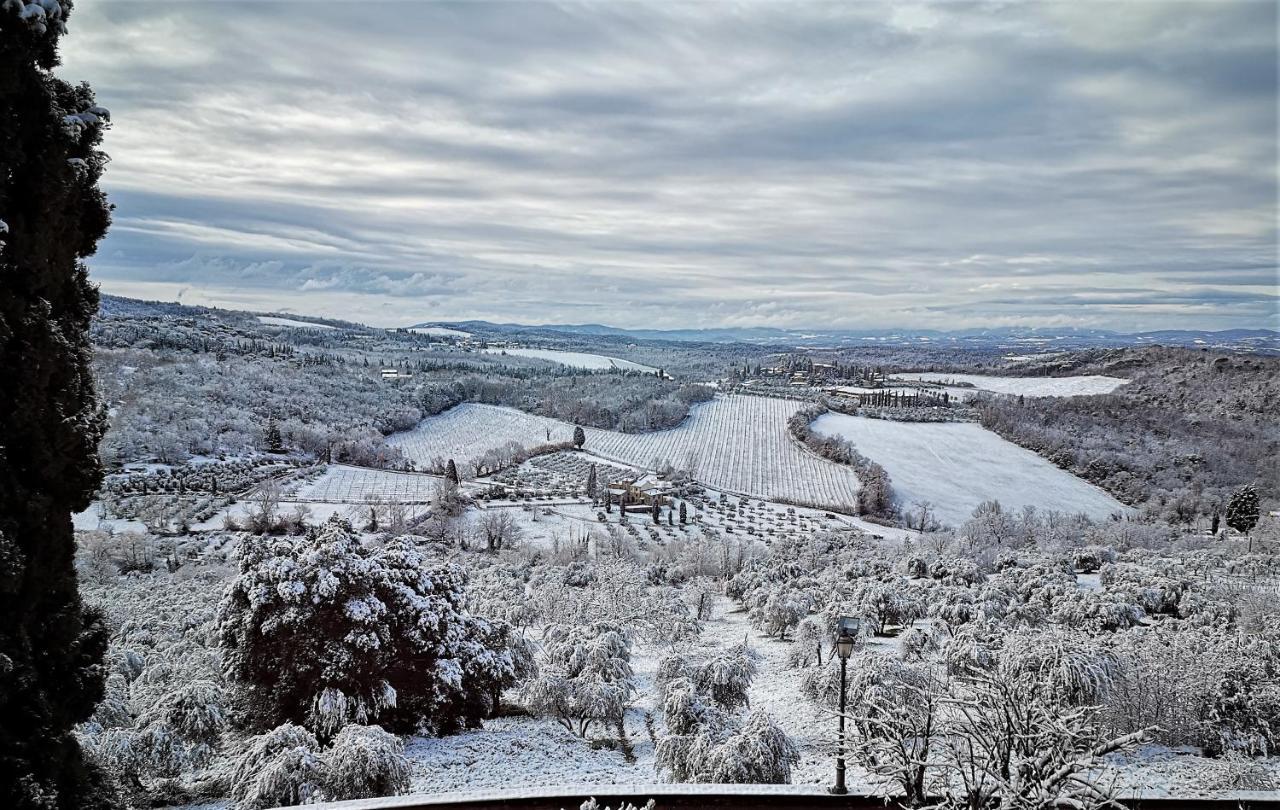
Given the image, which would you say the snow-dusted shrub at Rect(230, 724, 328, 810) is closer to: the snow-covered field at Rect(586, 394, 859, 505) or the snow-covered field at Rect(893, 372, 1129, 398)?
the snow-covered field at Rect(586, 394, 859, 505)

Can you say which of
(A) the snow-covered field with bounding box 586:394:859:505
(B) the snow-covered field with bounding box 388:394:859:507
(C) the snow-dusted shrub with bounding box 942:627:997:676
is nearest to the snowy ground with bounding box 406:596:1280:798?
(C) the snow-dusted shrub with bounding box 942:627:997:676

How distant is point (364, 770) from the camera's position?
10383 mm

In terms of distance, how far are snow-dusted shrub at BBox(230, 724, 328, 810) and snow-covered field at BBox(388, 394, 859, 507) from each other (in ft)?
195

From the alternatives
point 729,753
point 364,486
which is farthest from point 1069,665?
point 364,486

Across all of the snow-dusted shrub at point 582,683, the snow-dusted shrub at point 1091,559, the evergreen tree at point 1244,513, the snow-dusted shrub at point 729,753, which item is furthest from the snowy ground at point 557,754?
the evergreen tree at point 1244,513

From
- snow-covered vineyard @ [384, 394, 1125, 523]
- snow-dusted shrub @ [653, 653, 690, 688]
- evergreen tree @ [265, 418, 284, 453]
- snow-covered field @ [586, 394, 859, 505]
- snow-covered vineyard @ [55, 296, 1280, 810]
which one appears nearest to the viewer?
snow-covered vineyard @ [55, 296, 1280, 810]

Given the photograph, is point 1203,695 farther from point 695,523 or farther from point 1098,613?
point 695,523

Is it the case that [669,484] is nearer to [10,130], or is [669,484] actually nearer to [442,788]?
[442,788]

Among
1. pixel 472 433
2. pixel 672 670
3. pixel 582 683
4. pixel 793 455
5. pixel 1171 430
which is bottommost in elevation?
pixel 472 433

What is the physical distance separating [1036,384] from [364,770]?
491 feet

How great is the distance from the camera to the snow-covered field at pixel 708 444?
73500mm

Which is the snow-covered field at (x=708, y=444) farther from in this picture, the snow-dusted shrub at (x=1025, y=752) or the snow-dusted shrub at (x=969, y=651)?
the snow-dusted shrub at (x=1025, y=752)

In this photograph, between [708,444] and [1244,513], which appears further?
[708,444]

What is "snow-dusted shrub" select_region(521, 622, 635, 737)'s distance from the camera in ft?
48.8
